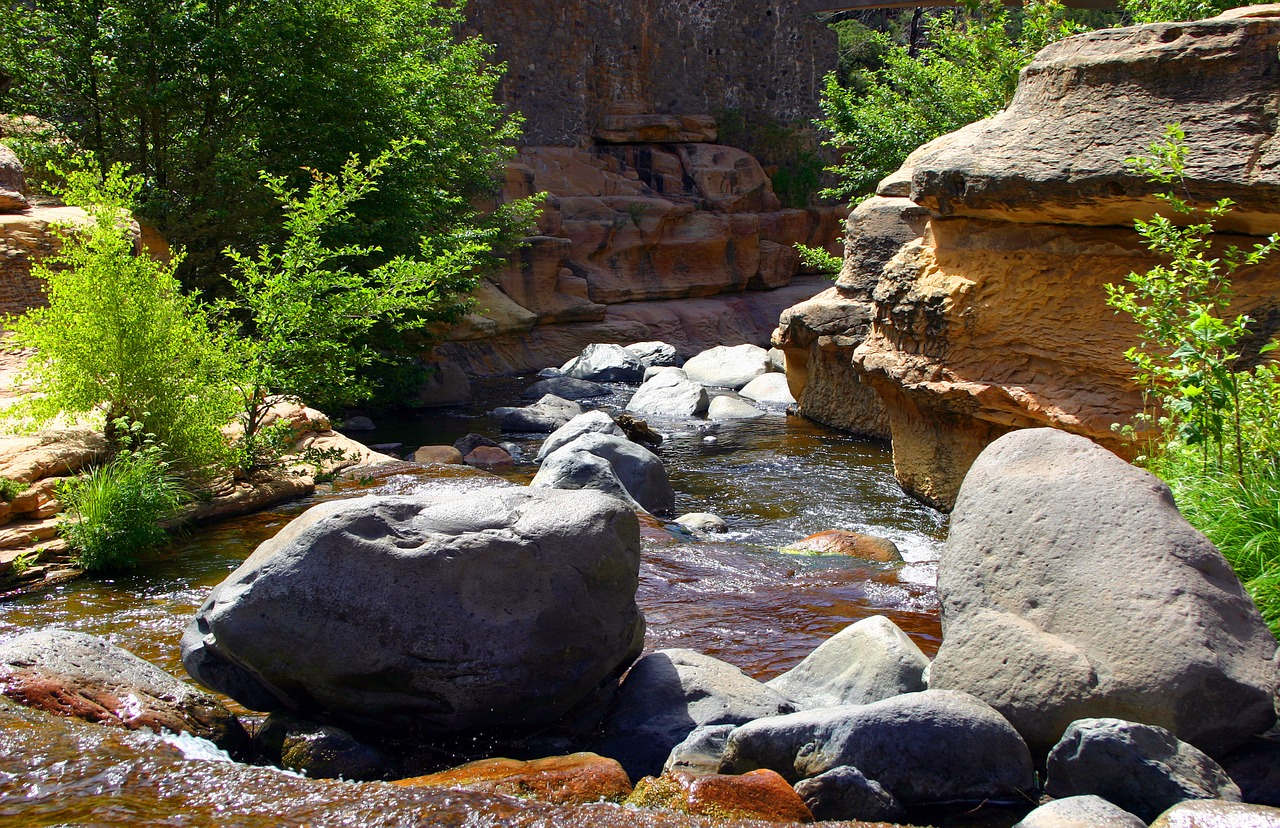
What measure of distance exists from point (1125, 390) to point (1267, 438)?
194cm

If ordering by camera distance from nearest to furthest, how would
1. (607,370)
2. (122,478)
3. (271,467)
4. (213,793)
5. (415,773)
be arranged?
(213,793) < (415,773) < (122,478) < (271,467) < (607,370)

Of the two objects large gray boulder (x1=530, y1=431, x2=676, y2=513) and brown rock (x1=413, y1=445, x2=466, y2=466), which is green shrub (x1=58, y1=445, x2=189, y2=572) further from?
brown rock (x1=413, y1=445, x2=466, y2=466)

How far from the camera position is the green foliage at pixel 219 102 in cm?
1129

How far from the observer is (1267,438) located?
5.00 metres

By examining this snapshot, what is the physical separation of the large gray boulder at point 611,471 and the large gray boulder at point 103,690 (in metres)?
4.48

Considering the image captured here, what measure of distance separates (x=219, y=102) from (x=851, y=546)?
9027 mm

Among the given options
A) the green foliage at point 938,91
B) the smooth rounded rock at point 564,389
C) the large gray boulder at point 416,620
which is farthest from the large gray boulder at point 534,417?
the large gray boulder at point 416,620

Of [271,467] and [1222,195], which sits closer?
[1222,195]

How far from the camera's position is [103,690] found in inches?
160

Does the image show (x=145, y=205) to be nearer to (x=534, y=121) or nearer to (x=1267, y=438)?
(x=1267, y=438)

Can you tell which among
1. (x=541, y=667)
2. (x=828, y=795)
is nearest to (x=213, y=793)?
(x=541, y=667)

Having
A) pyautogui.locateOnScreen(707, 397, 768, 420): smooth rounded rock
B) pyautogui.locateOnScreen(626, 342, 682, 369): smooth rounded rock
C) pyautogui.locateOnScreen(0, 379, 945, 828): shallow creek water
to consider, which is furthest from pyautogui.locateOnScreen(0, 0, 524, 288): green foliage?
pyautogui.locateOnScreen(626, 342, 682, 369): smooth rounded rock

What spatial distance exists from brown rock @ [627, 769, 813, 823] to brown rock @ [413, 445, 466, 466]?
759 cm

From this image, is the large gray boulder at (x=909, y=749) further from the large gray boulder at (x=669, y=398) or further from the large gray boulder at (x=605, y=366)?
the large gray boulder at (x=605, y=366)
